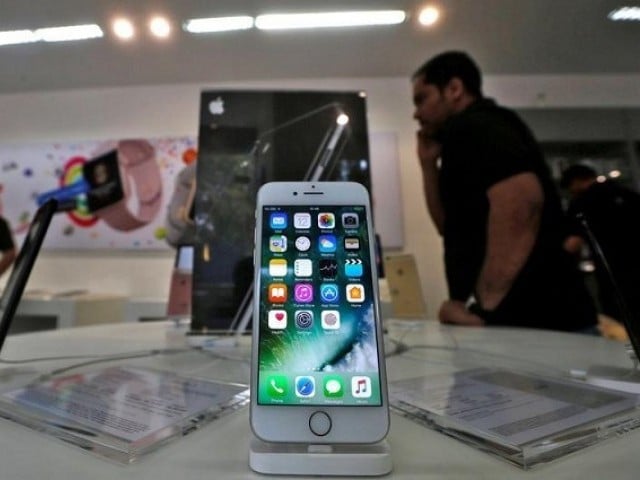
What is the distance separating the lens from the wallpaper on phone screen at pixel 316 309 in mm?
228

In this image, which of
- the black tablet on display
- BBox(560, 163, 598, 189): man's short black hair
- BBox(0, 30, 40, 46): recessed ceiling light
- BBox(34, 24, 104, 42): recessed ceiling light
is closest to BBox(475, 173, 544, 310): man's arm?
the black tablet on display

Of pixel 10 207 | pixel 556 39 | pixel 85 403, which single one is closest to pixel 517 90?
pixel 556 39

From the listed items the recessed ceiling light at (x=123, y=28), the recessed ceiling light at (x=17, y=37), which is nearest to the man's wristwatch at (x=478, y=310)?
the recessed ceiling light at (x=123, y=28)

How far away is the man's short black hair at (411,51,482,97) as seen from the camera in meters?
1.02

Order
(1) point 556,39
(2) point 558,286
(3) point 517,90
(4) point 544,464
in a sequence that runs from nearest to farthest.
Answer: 1. (4) point 544,464
2. (2) point 558,286
3. (1) point 556,39
4. (3) point 517,90

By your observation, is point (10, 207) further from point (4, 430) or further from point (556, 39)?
point (556, 39)

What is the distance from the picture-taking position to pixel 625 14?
5.72 feet

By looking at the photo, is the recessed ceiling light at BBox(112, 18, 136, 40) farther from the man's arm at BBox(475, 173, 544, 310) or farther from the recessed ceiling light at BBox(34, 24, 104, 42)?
the man's arm at BBox(475, 173, 544, 310)

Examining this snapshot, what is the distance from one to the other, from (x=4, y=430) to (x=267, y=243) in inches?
8.5

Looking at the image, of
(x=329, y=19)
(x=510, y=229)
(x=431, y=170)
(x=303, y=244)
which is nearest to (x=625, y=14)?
(x=329, y=19)

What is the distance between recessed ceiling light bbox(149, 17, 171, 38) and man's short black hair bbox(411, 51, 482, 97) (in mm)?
1354

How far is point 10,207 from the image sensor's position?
7.52ft

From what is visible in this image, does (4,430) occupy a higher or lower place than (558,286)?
lower

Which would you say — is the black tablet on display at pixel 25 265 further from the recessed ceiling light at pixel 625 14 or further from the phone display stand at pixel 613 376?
the recessed ceiling light at pixel 625 14
